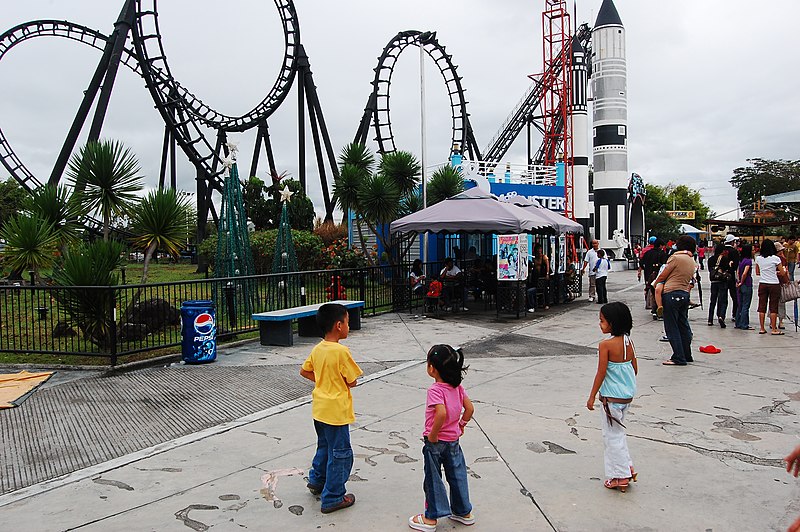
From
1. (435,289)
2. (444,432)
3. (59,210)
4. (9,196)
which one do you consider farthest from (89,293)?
(9,196)

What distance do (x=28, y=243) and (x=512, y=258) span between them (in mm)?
9216

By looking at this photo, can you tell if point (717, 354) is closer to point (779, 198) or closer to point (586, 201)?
point (779, 198)

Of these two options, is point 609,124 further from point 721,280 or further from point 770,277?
point 770,277

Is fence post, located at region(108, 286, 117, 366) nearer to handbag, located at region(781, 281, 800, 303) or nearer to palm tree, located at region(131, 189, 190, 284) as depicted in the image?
palm tree, located at region(131, 189, 190, 284)

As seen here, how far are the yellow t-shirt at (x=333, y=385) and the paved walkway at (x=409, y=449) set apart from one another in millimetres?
643

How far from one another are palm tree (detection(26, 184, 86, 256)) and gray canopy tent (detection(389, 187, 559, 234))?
6.65 meters

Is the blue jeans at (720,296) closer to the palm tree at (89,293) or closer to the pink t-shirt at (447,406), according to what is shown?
the pink t-shirt at (447,406)

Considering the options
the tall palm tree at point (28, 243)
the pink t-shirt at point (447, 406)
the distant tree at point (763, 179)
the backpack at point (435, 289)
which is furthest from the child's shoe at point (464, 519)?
the distant tree at point (763, 179)

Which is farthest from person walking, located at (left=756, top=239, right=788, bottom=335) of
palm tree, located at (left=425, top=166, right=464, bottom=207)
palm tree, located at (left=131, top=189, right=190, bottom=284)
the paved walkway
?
palm tree, located at (left=425, top=166, right=464, bottom=207)

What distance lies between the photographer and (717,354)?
9.75 m

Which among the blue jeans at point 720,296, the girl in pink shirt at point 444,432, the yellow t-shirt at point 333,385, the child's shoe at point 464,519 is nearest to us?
the girl in pink shirt at point 444,432

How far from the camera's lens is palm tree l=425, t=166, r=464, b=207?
71.5ft

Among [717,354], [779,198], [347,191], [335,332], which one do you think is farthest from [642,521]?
[347,191]

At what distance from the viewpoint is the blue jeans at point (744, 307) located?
11922 millimetres
